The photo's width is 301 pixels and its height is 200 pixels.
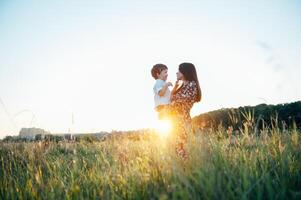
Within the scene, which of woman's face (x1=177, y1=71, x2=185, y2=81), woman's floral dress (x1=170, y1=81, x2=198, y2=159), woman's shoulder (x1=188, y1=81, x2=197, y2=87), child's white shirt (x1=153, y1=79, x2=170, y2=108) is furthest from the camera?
child's white shirt (x1=153, y1=79, x2=170, y2=108)

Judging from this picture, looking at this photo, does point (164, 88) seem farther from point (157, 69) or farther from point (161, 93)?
point (157, 69)

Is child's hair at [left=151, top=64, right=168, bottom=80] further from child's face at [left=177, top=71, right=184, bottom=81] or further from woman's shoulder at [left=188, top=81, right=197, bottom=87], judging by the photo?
woman's shoulder at [left=188, top=81, right=197, bottom=87]

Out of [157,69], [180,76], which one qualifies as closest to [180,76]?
[180,76]

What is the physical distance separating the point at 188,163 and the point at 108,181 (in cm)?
73

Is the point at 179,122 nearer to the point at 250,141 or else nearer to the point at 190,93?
the point at 190,93

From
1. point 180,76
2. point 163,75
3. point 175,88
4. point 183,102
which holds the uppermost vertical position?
point 163,75

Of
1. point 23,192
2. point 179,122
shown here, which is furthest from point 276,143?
point 23,192

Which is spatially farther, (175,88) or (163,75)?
(163,75)

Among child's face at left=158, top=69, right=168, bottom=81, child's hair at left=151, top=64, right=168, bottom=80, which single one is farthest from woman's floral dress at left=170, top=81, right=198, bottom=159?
child's hair at left=151, top=64, right=168, bottom=80

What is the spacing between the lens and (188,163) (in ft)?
8.70

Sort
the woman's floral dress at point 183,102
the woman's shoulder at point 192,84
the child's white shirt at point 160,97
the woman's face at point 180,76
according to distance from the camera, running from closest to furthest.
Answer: the woman's floral dress at point 183,102, the woman's shoulder at point 192,84, the woman's face at point 180,76, the child's white shirt at point 160,97

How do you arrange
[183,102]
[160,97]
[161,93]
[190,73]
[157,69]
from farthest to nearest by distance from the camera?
[157,69] < [160,97] < [161,93] < [190,73] < [183,102]

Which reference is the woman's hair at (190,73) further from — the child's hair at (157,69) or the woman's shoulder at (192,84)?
Answer: the child's hair at (157,69)

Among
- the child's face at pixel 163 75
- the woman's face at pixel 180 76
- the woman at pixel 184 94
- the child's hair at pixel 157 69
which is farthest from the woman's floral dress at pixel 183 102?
the child's hair at pixel 157 69
